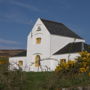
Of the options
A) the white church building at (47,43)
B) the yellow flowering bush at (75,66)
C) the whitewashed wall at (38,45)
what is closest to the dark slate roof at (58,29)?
Answer: the white church building at (47,43)

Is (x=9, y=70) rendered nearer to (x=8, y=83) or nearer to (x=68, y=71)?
(x=8, y=83)

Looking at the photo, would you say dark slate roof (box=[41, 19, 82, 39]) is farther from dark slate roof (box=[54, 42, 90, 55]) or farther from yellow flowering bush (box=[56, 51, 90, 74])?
yellow flowering bush (box=[56, 51, 90, 74])

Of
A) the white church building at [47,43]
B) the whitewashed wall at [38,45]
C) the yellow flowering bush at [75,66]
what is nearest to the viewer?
the yellow flowering bush at [75,66]

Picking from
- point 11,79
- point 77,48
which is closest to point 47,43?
point 77,48

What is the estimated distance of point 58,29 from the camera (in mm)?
41938

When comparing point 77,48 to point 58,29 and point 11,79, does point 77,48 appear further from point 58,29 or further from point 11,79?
point 11,79

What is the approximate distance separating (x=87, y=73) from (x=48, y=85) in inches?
153

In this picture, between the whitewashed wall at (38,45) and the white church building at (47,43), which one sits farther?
the whitewashed wall at (38,45)

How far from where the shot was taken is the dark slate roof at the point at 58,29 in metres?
40.6

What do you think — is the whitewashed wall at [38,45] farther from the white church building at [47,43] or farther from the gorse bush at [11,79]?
the gorse bush at [11,79]

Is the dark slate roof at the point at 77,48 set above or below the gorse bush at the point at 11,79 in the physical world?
above

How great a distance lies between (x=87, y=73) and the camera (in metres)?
11.4

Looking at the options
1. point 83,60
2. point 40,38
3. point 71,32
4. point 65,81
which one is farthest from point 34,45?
point 65,81

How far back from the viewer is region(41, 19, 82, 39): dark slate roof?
40.6 metres
